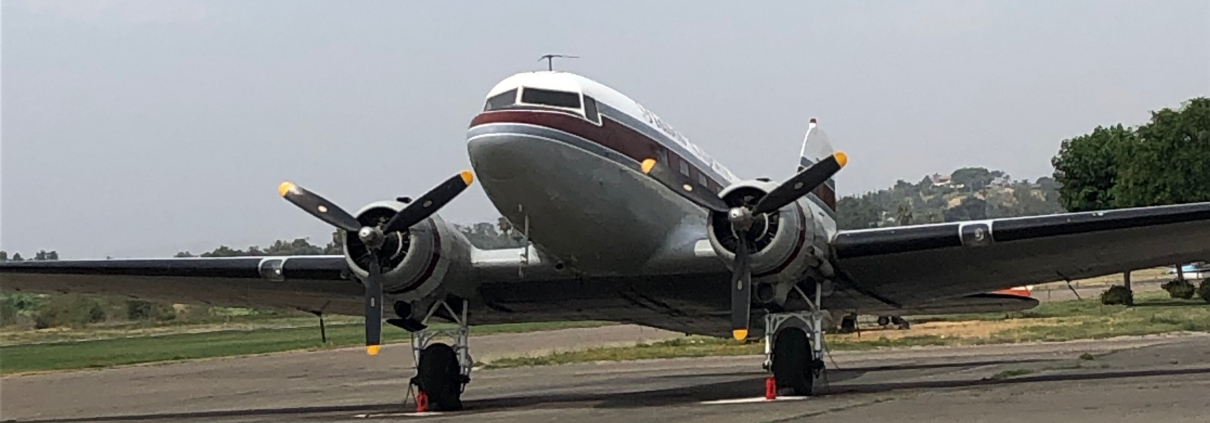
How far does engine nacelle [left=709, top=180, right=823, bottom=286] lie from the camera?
15.9 metres

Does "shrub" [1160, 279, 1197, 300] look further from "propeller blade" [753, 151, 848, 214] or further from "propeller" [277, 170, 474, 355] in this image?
"propeller" [277, 170, 474, 355]

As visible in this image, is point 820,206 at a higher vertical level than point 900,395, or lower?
higher

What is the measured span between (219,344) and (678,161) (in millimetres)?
37988

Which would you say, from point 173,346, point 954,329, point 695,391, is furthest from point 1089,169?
point 695,391

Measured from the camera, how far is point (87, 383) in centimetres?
3042

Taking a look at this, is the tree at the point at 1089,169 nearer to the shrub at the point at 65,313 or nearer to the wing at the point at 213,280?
the shrub at the point at 65,313

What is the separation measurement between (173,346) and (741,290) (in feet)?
128

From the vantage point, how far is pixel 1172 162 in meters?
60.8

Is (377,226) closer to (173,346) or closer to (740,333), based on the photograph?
(740,333)

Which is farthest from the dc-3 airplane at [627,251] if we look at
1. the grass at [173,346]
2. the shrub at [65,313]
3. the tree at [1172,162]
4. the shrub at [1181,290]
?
the shrub at [65,313]

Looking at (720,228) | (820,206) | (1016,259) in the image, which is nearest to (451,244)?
(720,228)

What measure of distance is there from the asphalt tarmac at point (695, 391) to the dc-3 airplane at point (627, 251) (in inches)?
46.0

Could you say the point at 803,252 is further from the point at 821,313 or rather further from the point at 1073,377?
the point at 1073,377

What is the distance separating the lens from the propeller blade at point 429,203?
54.4 feet
